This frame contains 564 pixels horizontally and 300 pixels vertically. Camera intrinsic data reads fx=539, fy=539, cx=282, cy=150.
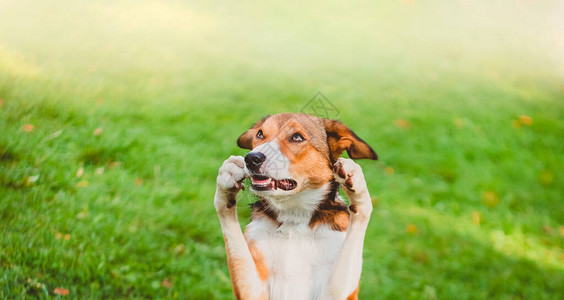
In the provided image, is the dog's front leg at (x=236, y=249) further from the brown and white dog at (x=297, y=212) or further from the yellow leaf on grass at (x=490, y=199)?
the yellow leaf on grass at (x=490, y=199)

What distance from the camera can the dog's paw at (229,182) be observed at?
2117mm

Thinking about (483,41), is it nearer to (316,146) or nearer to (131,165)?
(131,165)

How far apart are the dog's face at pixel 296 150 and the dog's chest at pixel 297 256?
20cm

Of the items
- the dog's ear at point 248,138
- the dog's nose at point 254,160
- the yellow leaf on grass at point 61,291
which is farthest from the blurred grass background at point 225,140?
the dog's nose at point 254,160

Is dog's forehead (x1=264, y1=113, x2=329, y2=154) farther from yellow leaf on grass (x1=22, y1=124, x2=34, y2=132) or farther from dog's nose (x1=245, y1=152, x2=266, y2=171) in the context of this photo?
yellow leaf on grass (x1=22, y1=124, x2=34, y2=132)

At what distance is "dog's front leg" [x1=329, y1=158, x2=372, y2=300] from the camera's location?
2.13m

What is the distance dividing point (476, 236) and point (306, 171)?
3.52 m

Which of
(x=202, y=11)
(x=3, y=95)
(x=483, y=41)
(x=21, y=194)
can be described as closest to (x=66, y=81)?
(x=3, y=95)

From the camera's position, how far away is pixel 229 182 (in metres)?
2.11

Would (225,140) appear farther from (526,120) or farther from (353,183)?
(526,120)

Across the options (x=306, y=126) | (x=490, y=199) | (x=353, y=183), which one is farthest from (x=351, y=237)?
(x=490, y=199)

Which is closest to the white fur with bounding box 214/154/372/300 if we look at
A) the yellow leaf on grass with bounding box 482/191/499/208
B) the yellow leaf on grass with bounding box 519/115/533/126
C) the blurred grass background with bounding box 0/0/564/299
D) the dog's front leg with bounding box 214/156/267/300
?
the dog's front leg with bounding box 214/156/267/300

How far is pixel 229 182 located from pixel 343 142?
56 centimetres

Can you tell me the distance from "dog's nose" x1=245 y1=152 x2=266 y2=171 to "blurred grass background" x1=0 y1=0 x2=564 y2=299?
3.09 feet
